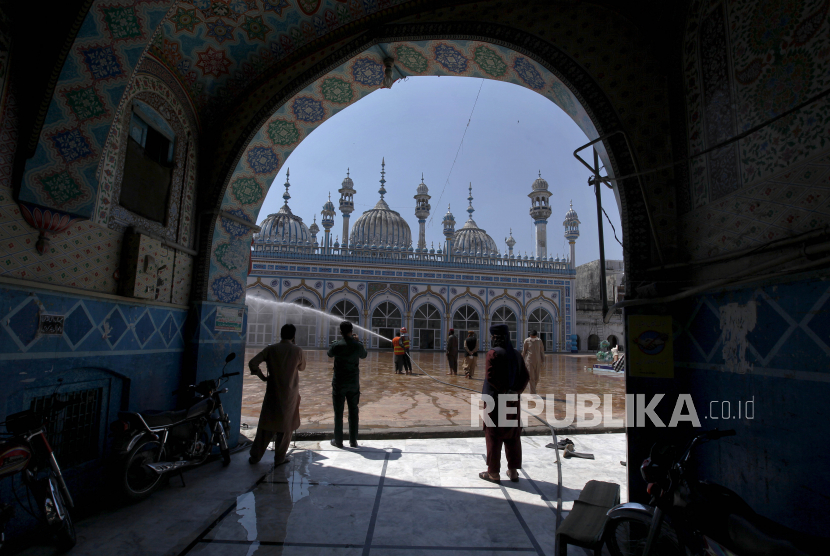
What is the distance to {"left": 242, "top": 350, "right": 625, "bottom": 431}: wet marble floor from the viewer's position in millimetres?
5832

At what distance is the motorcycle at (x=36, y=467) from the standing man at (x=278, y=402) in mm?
1656

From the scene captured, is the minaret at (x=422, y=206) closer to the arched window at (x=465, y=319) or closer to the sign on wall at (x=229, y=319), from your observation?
the arched window at (x=465, y=319)

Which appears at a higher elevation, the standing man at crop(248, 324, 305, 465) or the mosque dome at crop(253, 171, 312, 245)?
the mosque dome at crop(253, 171, 312, 245)

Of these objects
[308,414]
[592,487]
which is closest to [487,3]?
[592,487]

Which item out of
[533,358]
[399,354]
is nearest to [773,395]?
[533,358]

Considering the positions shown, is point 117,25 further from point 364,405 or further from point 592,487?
point 364,405

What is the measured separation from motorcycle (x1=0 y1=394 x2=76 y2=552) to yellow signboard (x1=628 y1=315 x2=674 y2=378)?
3451mm

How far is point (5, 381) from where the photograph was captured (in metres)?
2.52

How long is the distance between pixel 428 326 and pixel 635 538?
62.0ft

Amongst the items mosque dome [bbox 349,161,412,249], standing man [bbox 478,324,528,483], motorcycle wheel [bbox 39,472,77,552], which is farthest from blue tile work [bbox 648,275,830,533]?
mosque dome [bbox 349,161,412,249]

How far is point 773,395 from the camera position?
220 cm

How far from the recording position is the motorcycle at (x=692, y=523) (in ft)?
5.43

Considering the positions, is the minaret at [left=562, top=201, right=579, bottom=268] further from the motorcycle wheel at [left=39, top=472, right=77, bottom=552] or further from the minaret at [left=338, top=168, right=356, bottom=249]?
the motorcycle wheel at [left=39, top=472, right=77, bottom=552]

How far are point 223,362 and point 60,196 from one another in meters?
2.28
